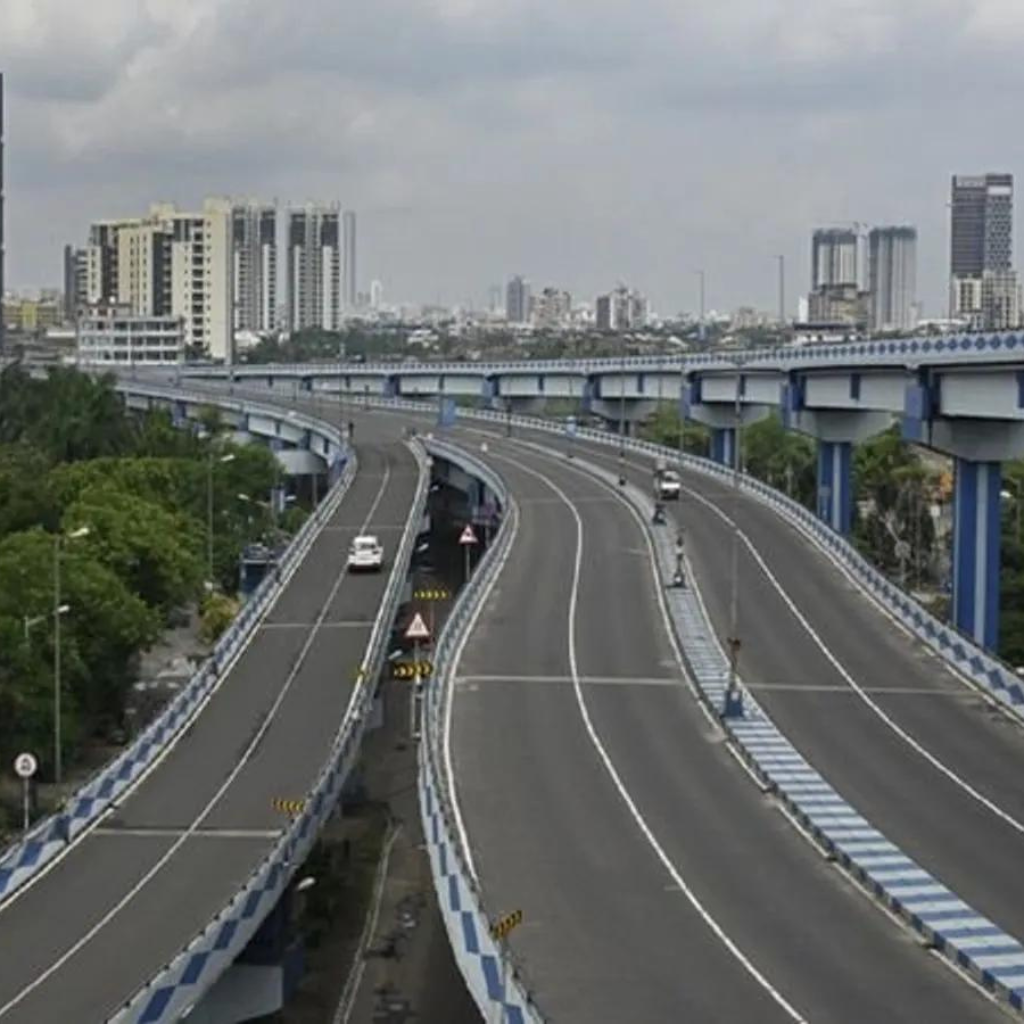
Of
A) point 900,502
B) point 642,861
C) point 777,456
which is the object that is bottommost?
point 642,861

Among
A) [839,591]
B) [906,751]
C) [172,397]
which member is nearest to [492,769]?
[906,751]

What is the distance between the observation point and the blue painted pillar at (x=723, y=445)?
103m

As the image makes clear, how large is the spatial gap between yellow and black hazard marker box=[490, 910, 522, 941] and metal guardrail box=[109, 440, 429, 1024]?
4.26 m

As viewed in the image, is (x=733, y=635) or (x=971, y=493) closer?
(x=733, y=635)

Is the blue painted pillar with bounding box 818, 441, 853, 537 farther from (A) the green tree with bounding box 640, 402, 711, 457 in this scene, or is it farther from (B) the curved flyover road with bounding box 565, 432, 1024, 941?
(A) the green tree with bounding box 640, 402, 711, 457

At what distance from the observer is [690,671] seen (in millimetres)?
43406

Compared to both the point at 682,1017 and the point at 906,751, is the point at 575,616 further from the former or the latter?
the point at 682,1017

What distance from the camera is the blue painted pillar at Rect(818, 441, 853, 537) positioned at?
81500 millimetres

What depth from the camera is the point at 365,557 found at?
62125 millimetres

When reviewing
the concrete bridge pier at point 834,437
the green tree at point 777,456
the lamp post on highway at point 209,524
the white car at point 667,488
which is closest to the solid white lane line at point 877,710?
the white car at point 667,488

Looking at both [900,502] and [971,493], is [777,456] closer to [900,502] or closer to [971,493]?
[900,502]

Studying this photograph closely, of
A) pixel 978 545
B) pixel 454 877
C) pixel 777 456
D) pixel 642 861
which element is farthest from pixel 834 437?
pixel 454 877

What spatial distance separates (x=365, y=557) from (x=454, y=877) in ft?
116

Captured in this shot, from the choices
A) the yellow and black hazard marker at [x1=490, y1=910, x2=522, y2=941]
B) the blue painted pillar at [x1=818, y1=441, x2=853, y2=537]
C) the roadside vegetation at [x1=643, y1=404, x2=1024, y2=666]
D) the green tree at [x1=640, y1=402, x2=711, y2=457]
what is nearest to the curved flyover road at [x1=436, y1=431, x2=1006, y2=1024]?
the yellow and black hazard marker at [x1=490, y1=910, x2=522, y2=941]
